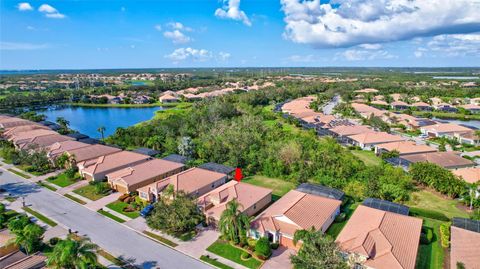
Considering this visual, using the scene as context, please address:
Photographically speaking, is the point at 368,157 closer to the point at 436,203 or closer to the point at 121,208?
the point at 436,203

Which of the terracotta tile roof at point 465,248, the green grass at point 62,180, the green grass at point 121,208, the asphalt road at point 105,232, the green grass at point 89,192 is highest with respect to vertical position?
the terracotta tile roof at point 465,248

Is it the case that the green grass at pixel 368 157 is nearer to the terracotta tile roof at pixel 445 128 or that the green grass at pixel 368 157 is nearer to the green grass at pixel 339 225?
the green grass at pixel 339 225

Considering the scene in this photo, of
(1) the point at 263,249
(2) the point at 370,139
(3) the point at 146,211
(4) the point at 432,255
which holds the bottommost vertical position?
(4) the point at 432,255

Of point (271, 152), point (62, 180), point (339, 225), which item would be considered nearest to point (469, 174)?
point (339, 225)

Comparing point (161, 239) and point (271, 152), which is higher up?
point (271, 152)

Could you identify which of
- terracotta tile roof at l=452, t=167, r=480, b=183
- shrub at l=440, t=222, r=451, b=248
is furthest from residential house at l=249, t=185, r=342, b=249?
terracotta tile roof at l=452, t=167, r=480, b=183

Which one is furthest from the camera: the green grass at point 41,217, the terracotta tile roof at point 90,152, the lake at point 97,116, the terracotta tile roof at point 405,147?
the lake at point 97,116

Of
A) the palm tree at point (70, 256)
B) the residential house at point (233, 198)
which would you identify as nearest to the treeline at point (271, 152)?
the residential house at point (233, 198)
